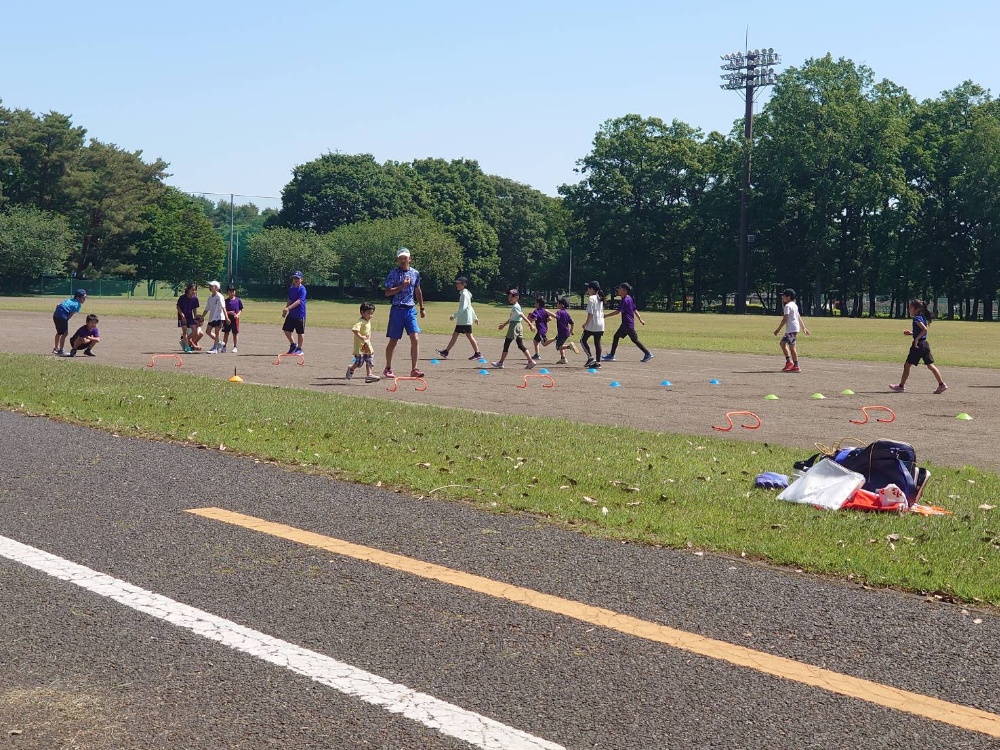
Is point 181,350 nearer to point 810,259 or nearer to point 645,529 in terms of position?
point 645,529

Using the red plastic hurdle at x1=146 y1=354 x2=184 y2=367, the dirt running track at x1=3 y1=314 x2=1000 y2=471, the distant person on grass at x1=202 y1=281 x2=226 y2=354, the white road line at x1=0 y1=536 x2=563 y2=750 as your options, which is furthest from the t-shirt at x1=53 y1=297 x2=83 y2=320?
the white road line at x1=0 y1=536 x2=563 y2=750

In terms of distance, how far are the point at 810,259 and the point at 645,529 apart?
88.5 meters

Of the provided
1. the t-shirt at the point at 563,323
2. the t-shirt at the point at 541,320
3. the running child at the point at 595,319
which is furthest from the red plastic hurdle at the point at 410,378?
the t-shirt at the point at 541,320

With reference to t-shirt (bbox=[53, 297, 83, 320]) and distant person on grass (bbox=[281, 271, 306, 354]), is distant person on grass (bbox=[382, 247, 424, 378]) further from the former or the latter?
t-shirt (bbox=[53, 297, 83, 320])

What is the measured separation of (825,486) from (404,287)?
34.1 feet

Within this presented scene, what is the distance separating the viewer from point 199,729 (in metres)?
3.62

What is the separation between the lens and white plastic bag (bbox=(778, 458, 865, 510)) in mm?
7508

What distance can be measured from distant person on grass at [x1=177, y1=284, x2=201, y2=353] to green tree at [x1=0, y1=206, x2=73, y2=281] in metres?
67.1

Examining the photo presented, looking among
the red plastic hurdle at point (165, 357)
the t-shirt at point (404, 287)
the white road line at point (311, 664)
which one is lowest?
the red plastic hurdle at point (165, 357)

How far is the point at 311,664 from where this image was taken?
423 cm

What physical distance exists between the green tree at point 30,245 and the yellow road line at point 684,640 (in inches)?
3413

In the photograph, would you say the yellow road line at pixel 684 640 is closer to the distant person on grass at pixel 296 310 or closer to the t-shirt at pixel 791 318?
the distant person on grass at pixel 296 310

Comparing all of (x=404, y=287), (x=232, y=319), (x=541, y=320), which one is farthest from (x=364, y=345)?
(x=232, y=319)

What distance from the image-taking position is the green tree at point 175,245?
104 metres
